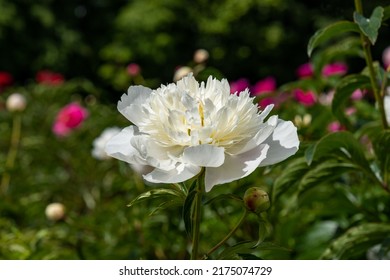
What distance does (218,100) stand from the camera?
518 millimetres

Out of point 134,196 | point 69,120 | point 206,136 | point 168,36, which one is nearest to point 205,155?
point 206,136

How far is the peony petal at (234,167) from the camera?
19.5 inches

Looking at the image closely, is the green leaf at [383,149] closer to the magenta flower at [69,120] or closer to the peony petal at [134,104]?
the peony petal at [134,104]

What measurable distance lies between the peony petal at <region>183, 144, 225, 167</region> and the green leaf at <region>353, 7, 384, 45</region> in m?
0.30

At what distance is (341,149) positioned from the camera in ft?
2.62

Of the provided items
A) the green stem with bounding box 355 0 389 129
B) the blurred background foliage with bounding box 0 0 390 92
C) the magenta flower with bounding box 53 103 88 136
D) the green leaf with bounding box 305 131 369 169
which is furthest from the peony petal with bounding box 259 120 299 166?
the blurred background foliage with bounding box 0 0 390 92

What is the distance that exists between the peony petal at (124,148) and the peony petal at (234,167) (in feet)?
0.17

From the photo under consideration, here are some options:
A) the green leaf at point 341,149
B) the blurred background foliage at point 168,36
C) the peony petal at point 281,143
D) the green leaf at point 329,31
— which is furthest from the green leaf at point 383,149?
the blurred background foliage at point 168,36

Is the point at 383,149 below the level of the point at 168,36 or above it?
above

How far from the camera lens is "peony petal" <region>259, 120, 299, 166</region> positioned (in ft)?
1.66

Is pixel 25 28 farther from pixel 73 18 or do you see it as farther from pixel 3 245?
pixel 3 245

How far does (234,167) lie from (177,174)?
0.04m

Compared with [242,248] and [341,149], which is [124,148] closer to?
[242,248]
